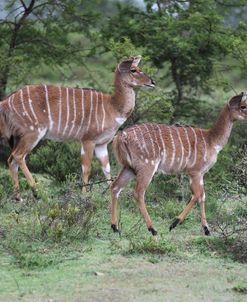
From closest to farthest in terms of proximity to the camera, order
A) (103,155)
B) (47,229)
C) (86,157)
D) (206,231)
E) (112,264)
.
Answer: (112,264), (47,229), (206,231), (86,157), (103,155)

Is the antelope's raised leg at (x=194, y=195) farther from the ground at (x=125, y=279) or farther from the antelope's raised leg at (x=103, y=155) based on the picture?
the antelope's raised leg at (x=103, y=155)

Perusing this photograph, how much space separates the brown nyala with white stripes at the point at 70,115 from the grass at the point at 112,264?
1148 millimetres

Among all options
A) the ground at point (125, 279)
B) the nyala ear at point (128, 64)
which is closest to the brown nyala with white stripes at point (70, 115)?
the nyala ear at point (128, 64)

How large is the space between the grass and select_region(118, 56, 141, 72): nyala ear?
1870mm

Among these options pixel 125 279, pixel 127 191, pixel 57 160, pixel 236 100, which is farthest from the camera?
pixel 57 160

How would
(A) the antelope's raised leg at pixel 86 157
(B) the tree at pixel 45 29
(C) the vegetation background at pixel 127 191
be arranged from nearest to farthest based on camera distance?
(C) the vegetation background at pixel 127 191 → (A) the antelope's raised leg at pixel 86 157 → (B) the tree at pixel 45 29

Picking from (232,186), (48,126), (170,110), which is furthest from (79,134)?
(232,186)

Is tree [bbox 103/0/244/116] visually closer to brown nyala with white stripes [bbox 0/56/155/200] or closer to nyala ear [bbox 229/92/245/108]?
brown nyala with white stripes [bbox 0/56/155/200]

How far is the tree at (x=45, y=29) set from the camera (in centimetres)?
1066

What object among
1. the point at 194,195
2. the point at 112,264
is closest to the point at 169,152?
the point at 194,195

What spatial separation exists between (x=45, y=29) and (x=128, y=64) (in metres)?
2.56

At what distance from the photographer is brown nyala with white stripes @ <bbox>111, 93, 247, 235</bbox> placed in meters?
7.03

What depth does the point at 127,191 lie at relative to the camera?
8.40m

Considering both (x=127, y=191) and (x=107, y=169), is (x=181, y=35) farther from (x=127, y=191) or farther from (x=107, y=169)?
(x=127, y=191)
